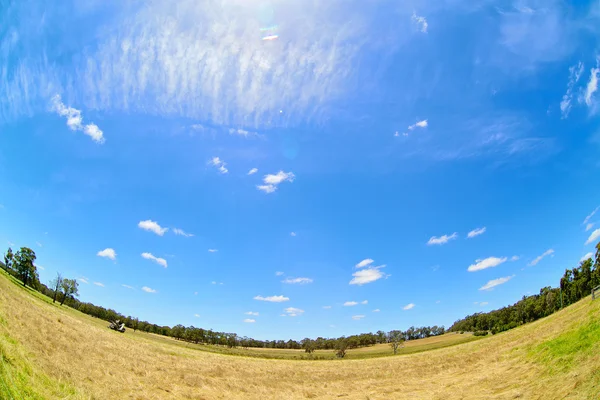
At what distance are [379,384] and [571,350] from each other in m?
17.3

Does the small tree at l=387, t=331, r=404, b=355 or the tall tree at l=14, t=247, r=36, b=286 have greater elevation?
the tall tree at l=14, t=247, r=36, b=286

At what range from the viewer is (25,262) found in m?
93.9

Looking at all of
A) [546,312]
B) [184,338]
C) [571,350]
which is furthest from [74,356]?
[184,338]

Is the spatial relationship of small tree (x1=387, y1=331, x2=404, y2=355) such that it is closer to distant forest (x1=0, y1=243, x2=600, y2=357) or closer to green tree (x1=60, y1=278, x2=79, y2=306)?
distant forest (x1=0, y1=243, x2=600, y2=357)

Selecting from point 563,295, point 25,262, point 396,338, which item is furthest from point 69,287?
point 563,295

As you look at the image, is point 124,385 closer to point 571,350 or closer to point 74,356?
point 74,356

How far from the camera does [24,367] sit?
8273mm

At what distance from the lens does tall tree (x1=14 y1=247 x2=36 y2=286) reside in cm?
9331

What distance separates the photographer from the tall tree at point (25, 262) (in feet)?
306

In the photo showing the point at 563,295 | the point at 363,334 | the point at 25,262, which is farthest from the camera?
the point at 363,334

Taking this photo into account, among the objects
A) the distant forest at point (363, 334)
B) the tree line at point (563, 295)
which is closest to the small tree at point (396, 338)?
the distant forest at point (363, 334)

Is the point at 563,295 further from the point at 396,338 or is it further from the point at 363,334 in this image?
the point at 363,334

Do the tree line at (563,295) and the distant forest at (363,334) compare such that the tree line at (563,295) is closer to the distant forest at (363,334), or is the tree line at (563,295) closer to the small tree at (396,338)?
the distant forest at (363,334)

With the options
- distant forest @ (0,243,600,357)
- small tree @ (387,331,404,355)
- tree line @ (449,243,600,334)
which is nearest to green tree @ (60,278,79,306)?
distant forest @ (0,243,600,357)
